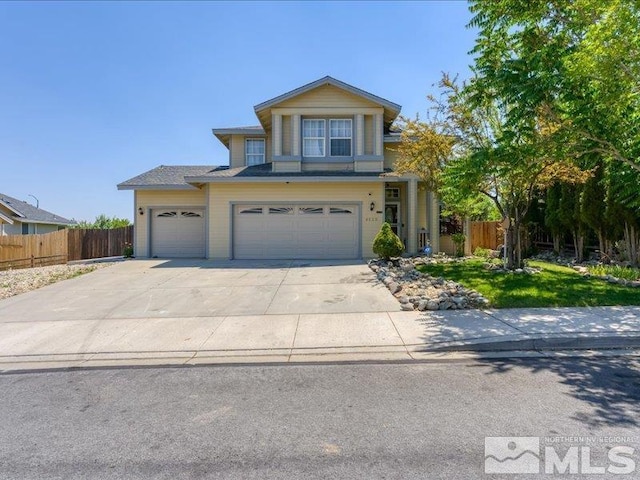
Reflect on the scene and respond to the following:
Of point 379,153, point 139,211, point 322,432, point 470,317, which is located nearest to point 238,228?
point 139,211

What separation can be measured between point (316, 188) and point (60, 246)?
12.9m

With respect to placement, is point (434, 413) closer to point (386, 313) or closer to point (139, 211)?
point (386, 313)

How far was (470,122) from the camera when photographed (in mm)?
11734

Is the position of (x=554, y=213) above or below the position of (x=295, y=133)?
below

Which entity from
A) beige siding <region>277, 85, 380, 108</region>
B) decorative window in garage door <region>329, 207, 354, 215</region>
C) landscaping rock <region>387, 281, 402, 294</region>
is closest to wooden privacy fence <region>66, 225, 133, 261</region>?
beige siding <region>277, 85, 380, 108</region>

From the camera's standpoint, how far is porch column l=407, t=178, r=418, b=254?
16.3 m

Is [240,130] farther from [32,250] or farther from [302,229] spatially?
[32,250]

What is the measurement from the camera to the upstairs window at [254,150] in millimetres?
19281

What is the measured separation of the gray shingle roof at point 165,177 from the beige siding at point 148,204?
1.58ft

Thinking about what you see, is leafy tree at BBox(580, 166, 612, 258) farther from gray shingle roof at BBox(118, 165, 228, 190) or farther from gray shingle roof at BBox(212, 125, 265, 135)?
gray shingle roof at BBox(118, 165, 228, 190)

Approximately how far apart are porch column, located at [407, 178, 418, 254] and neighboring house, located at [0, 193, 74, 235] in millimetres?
26105

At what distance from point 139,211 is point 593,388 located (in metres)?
18.4

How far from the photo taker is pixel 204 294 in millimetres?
9758

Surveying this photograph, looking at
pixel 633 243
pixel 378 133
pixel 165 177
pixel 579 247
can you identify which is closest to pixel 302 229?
pixel 378 133
